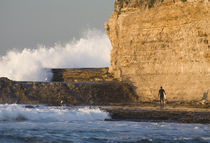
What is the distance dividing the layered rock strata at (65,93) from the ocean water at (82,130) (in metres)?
7.13

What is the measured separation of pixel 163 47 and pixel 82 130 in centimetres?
1415

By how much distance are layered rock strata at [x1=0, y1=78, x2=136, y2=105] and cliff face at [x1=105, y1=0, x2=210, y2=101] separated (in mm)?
1201

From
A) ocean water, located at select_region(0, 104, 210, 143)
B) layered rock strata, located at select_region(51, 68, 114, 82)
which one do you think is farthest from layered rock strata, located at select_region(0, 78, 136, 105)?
ocean water, located at select_region(0, 104, 210, 143)

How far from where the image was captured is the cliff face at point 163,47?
26.1 m

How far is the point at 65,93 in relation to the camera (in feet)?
95.1

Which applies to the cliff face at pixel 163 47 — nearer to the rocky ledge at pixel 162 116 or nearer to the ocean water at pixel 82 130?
the rocky ledge at pixel 162 116

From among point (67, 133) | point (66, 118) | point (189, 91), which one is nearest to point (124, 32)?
point (189, 91)

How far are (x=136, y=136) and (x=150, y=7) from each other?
55.3 feet

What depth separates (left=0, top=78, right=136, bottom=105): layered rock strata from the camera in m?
27.8

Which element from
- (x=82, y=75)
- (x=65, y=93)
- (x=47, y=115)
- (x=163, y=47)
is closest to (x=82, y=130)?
(x=47, y=115)

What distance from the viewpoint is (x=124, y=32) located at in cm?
3206

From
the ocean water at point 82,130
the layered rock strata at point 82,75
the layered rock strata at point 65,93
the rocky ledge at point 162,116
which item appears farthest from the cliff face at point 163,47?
the ocean water at point 82,130

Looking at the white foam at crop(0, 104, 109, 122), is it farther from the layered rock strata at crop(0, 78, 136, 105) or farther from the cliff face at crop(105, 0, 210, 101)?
the cliff face at crop(105, 0, 210, 101)

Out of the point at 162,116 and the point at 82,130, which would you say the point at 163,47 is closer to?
the point at 162,116
